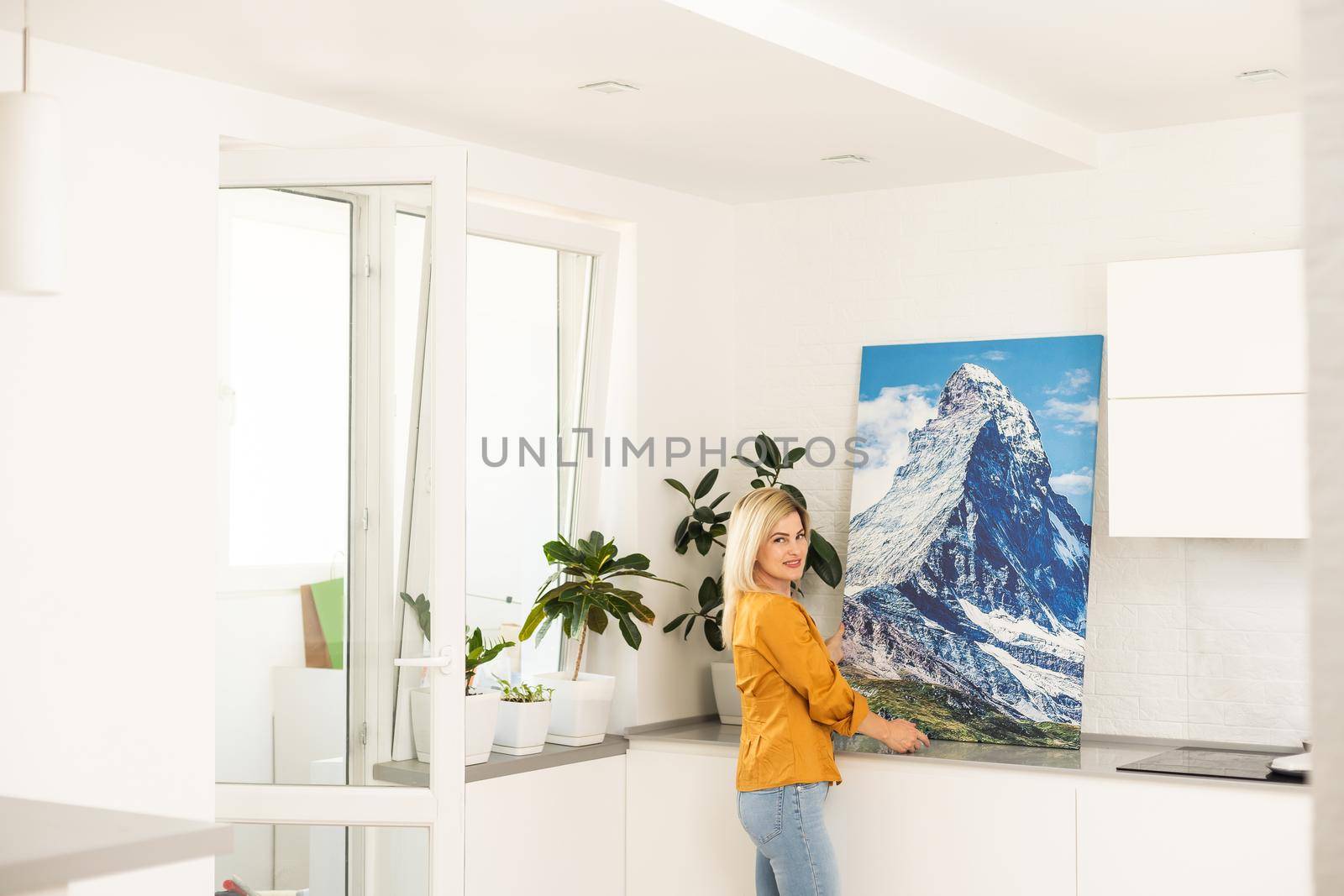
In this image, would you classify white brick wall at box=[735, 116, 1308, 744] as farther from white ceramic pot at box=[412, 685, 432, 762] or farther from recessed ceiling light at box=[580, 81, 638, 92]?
white ceramic pot at box=[412, 685, 432, 762]

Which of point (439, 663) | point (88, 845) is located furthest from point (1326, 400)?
point (439, 663)

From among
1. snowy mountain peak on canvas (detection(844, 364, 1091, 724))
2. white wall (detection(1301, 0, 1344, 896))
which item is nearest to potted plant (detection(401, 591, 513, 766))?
snowy mountain peak on canvas (detection(844, 364, 1091, 724))

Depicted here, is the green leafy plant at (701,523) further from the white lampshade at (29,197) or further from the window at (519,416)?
the white lampshade at (29,197)

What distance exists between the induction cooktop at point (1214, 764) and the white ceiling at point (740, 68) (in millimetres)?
2002

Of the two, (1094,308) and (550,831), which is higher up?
(1094,308)

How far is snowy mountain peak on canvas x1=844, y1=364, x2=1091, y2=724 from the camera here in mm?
4402

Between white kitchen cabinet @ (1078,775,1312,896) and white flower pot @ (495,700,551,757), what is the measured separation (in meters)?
1.74

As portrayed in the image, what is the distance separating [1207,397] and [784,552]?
4.48ft

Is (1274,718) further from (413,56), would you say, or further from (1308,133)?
(1308,133)

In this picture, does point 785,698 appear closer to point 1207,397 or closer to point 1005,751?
point 1005,751

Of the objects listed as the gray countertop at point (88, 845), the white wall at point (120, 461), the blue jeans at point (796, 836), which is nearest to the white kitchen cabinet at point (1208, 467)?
the blue jeans at point (796, 836)

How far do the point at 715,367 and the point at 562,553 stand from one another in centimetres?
114

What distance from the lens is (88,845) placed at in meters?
1.55

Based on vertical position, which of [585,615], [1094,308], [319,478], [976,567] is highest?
[1094,308]
